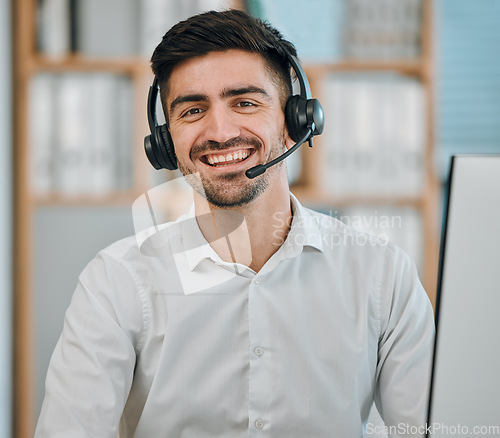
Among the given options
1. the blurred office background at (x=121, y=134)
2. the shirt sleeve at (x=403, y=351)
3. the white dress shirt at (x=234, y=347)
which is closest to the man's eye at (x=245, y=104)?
the white dress shirt at (x=234, y=347)

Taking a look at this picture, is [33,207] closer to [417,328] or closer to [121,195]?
[121,195]

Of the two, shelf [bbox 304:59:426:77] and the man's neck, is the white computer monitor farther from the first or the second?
shelf [bbox 304:59:426:77]

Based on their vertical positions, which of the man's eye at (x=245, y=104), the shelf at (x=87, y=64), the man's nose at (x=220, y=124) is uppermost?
the shelf at (x=87, y=64)

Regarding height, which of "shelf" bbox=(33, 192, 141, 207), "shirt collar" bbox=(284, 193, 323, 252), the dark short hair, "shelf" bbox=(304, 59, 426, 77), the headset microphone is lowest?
"shelf" bbox=(33, 192, 141, 207)

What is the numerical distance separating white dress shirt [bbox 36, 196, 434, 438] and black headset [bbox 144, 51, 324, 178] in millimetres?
149

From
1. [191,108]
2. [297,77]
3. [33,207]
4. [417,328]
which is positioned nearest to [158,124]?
[191,108]

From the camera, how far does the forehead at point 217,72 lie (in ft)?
2.64

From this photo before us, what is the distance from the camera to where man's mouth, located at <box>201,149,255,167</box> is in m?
0.82

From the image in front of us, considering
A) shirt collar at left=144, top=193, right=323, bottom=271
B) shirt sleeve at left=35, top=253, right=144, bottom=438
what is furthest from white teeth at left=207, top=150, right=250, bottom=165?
shirt sleeve at left=35, top=253, right=144, bottom=438

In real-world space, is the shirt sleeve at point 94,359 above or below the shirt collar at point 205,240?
below

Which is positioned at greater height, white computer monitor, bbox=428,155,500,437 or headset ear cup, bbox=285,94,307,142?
headset ear cup, bbox=285,94,307,142

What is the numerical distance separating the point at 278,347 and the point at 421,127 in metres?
1.21

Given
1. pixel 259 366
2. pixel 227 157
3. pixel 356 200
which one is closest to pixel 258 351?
pixel 259 366

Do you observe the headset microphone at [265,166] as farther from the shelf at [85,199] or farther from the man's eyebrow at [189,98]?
the shelf at [85,199]
